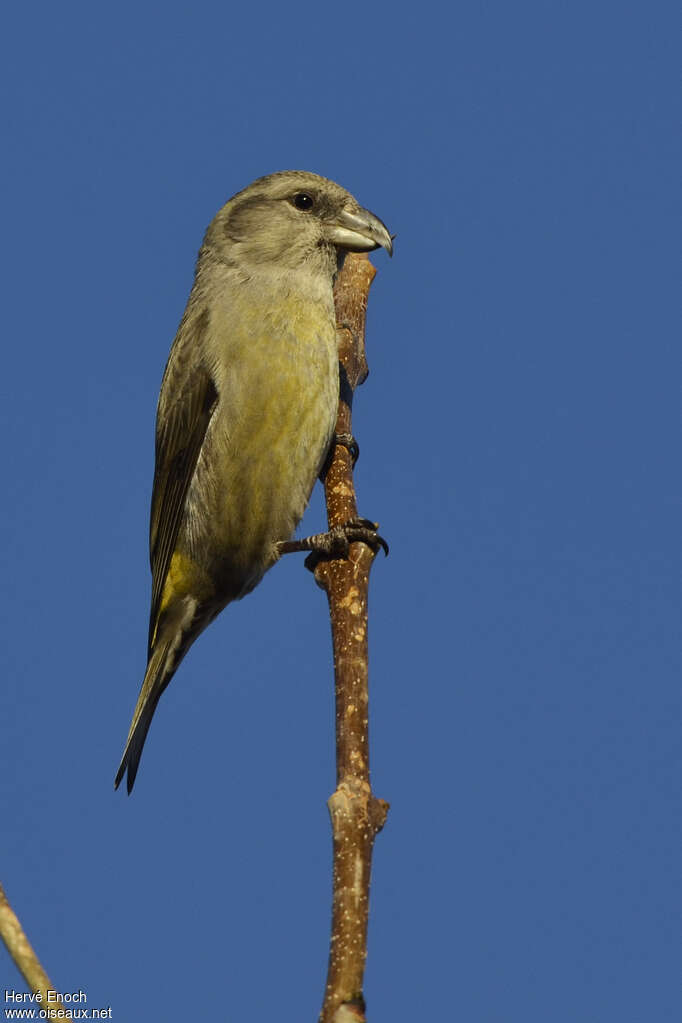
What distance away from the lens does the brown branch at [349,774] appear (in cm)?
256

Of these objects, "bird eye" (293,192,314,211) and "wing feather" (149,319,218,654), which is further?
"bird eye" (293,192,314,211)

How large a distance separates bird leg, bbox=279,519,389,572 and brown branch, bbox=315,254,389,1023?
0.15ft

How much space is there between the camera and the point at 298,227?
6.11 metres

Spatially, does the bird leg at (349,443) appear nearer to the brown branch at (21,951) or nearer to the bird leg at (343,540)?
the bird leg at (343,540)

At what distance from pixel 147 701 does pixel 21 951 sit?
4008 millimetres

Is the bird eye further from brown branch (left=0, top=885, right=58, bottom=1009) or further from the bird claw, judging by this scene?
brown branch (left=0, top=885, right=58, bottom=1009)

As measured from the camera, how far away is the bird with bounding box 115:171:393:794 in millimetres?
5648

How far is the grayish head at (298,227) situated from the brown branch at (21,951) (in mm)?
4302

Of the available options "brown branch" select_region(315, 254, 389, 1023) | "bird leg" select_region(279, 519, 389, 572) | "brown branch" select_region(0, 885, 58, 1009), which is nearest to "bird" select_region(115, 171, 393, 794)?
"brown branch" select_region(315, 254, 389, 1023)

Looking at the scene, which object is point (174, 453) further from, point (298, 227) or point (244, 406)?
point (298, 227)

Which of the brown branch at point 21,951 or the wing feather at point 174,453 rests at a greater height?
the wing feather at point 174,453

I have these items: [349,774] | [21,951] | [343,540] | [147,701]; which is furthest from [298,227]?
[21,951]

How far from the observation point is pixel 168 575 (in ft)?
20.0

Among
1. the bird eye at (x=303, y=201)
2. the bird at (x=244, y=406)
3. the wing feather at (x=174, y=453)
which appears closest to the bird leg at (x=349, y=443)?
the bird at (x=244, y=406)
